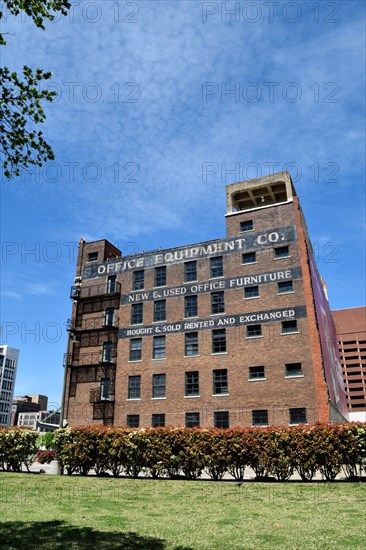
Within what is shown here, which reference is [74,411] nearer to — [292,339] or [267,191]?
[292,339]

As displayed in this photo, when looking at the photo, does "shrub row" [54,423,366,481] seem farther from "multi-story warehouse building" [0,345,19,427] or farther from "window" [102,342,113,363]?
"multi-story warehouse building" [0,345,19,427]

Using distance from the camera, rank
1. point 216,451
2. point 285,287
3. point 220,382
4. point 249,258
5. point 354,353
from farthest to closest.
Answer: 1. point 354,353
2. point 249,258
3. point 285,287
4. point 220,382
5. point 216,451

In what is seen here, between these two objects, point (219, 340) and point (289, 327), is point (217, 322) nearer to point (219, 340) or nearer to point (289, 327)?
point (219, 340)

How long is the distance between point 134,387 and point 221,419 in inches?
346

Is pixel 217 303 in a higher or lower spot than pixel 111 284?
lower

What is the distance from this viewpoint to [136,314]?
4081 centimetres

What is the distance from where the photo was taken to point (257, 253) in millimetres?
37188

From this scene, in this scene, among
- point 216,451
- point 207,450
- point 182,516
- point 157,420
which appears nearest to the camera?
point 182,516

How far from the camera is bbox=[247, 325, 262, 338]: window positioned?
34584mm

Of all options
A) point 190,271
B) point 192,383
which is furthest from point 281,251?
point 192,383

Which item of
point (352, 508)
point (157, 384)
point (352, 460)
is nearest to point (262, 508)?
point (352, 508)

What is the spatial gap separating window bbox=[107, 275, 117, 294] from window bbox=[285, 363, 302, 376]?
18.7 m

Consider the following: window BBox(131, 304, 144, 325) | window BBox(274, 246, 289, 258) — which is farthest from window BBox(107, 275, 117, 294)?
window BBox(274, 246, 289, 258)

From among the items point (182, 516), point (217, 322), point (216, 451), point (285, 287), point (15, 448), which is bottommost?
point (182, 516)
